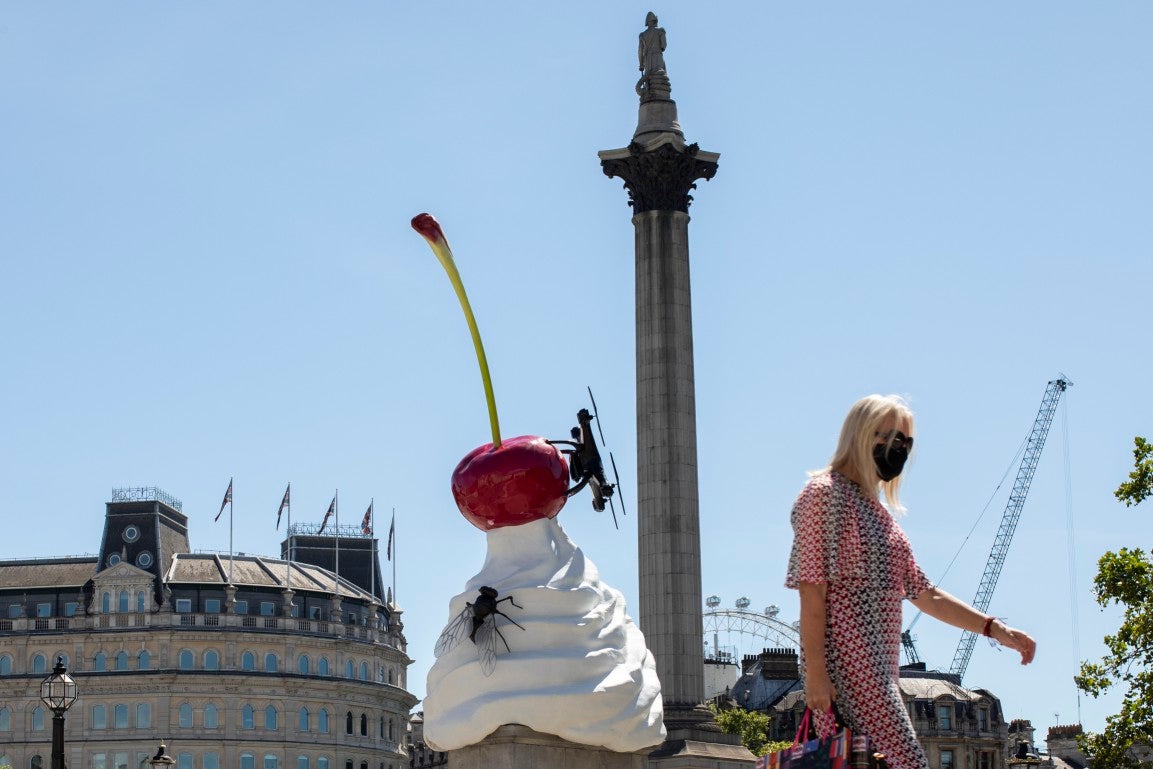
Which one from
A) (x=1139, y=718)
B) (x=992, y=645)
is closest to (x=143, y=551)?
(x=1139, y=718)

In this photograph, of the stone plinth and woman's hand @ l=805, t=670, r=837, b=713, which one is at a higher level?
the stone plinth

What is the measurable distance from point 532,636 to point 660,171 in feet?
121

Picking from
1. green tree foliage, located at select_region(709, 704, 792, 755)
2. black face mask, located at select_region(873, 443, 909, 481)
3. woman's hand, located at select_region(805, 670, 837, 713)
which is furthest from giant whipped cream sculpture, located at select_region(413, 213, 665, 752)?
green tree foliage, located at select_region(709, 704, 792, 755)

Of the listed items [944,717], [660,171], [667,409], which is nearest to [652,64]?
[660,171]

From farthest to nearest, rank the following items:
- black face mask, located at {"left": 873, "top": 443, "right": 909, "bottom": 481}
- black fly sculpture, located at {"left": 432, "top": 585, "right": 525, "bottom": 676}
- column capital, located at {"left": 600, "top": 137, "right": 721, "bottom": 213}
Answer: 1. column capital, located at {"left": 600, "top": 137, "right": 721, "bottom": 213}
2. black fly sculpture, located at {"left": 432, "top": 585, "right": 525, "bottom": 676}
3. black face mask, located at {"left": 873, "top": 443, "right": 909, "bottom": 481}

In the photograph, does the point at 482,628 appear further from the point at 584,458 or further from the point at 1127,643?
the point at 1127,643

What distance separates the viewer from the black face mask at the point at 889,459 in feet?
31.7

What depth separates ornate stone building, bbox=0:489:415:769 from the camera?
4584 inches

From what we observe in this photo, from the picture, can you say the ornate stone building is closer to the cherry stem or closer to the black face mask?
the cherry stem

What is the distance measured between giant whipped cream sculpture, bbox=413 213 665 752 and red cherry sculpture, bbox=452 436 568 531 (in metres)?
0.01

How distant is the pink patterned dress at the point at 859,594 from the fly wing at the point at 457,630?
12.1m

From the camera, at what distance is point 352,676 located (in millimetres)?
123375

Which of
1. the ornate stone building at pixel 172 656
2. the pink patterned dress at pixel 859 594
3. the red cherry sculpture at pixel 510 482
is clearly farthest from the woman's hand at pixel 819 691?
the ornate stone building at pixel 172 656

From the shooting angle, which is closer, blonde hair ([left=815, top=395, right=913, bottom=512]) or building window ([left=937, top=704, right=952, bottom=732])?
blonde hair ([left=815, top=395, right=913, bottom=512])
